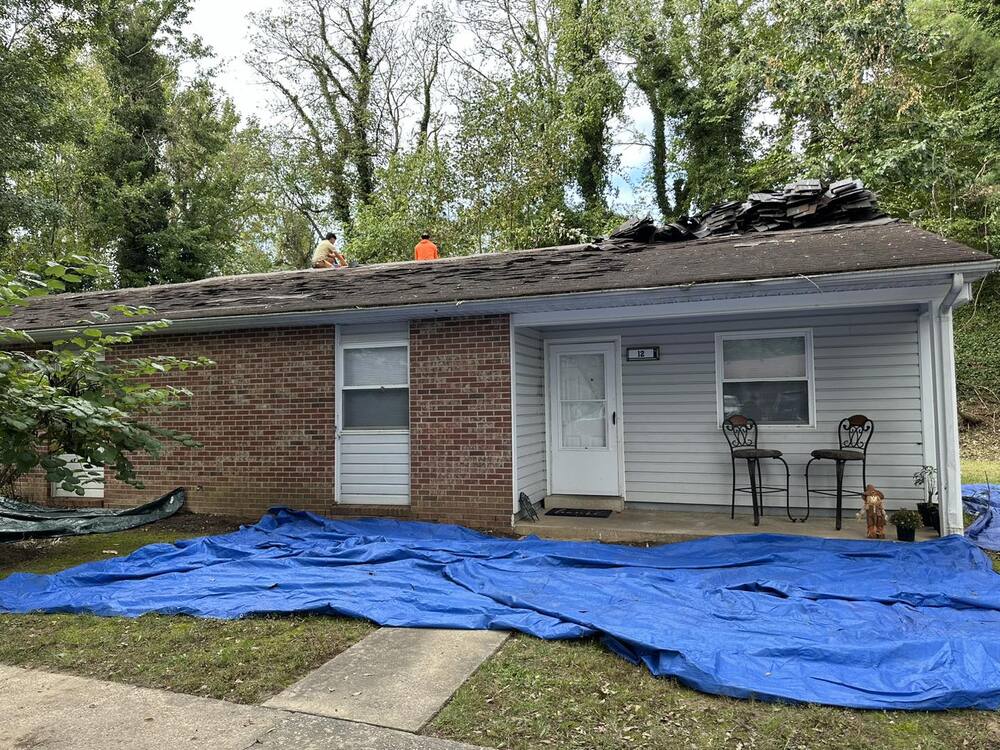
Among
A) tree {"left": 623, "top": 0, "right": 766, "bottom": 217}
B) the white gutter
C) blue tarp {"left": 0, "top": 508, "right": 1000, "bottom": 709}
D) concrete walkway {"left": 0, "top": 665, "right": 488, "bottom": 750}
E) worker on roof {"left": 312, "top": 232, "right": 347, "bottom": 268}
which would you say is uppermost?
tree {"left": 623, "top": 0, "right": 766, "bottom": 217}

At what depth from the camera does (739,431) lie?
751cm

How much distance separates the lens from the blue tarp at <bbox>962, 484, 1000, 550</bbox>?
256 inches

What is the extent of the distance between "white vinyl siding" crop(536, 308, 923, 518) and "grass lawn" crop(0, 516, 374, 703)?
3580mm

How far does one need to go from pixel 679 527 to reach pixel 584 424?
1871mm

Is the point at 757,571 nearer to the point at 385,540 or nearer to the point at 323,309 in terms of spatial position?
the point at 385,540

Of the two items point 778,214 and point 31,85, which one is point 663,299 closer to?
point 778,214

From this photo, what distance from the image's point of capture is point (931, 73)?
1878cm

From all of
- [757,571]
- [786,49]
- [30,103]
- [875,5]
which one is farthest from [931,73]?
[30,103]

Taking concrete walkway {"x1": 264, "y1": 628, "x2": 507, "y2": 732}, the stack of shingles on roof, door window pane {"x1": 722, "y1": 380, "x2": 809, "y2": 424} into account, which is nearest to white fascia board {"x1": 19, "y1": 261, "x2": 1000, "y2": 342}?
door window pane {"x1": 722, "y1": 380, "x2": 809, "y2": 424}

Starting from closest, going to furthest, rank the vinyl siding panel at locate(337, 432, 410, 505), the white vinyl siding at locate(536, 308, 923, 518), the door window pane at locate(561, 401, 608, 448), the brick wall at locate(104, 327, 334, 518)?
1. the white vinyl siding at locate(536, 308, 923, 518)
2. the vinyl siding panel at locate(337, 432, 410, 505)
3. the brick wall at locate(104, 327, 334, 518)
4. the door window pane at locate(561, 401, 608, 448)

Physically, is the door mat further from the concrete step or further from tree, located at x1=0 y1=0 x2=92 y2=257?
tree, located at x1=0 y1=0 x2=92 y2=257

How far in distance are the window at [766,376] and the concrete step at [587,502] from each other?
161 cm

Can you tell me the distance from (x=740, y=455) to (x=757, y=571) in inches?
65.5

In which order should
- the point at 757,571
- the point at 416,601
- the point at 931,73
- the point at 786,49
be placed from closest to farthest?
1. the point at 416,601
2. the point at 757,571
3. the point at 786,49
4. the point at 931,73
